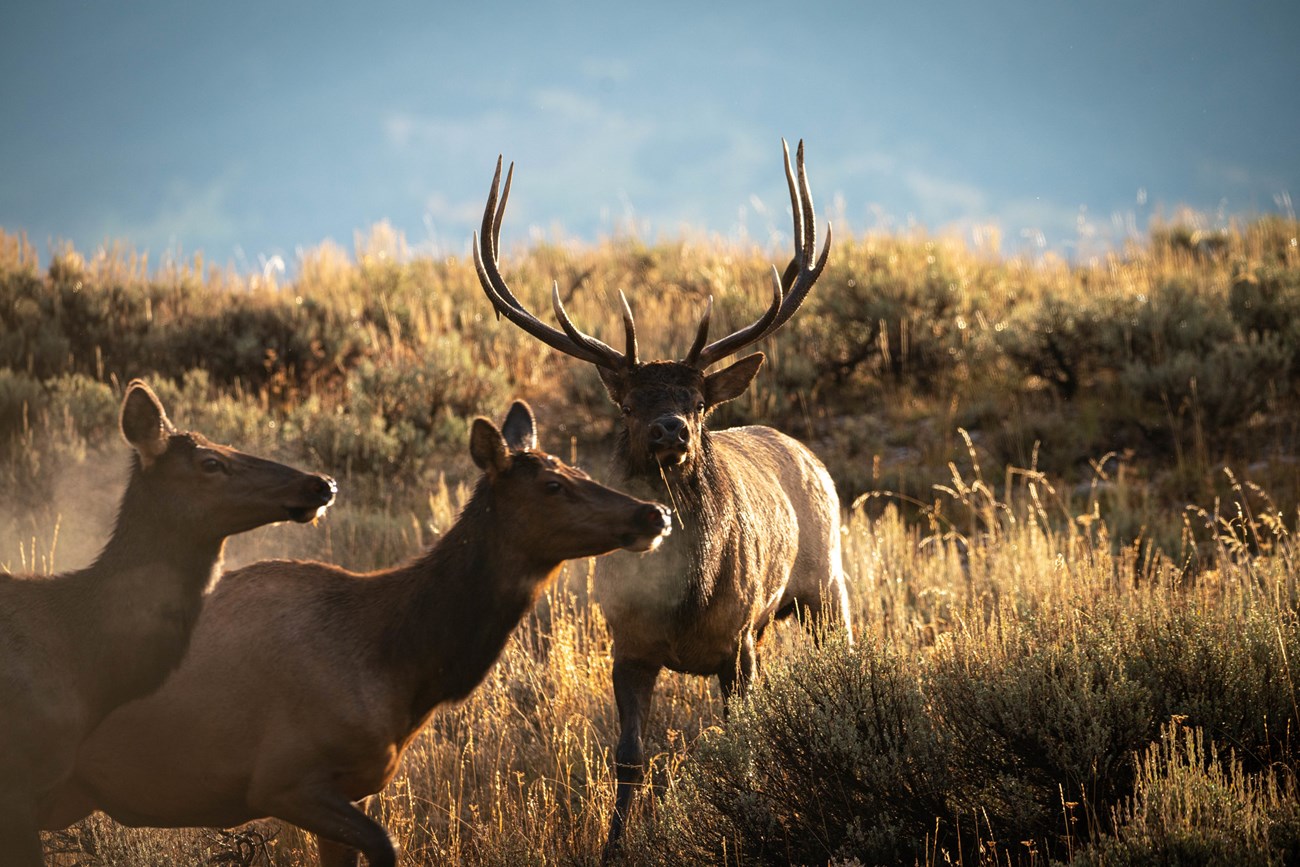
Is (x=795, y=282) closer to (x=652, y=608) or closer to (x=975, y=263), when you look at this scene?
(x=652, y=608)

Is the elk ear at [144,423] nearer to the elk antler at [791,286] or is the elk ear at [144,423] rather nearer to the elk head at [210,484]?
the elk head at [210,484]

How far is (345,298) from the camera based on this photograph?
1677cm

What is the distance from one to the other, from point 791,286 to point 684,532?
2055 millimetres

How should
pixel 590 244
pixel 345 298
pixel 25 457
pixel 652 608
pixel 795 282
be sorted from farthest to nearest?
pixel 590 244 → pixel 345 298 → pixel 25 457 → pixel 795 282 → pixel 652 608

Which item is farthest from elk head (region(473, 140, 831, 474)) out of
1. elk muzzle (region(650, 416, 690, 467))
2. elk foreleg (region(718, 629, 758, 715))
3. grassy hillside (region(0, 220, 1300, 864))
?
grassy hillside (region(0, 220, 1300, 864))

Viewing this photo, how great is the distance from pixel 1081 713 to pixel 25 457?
909 cm

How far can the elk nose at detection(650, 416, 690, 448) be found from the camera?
211 inches

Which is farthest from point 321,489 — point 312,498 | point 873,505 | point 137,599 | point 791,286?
point 873,505

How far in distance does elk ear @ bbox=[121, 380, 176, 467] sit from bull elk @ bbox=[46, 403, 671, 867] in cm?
64

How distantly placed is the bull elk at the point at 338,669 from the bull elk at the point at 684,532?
1014 mm

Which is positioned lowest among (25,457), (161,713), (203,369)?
(161,713)

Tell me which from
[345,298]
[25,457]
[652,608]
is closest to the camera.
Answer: [652,608]

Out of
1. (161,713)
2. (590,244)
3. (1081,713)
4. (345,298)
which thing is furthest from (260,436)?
(590,244)

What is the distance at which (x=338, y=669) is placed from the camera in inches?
169
